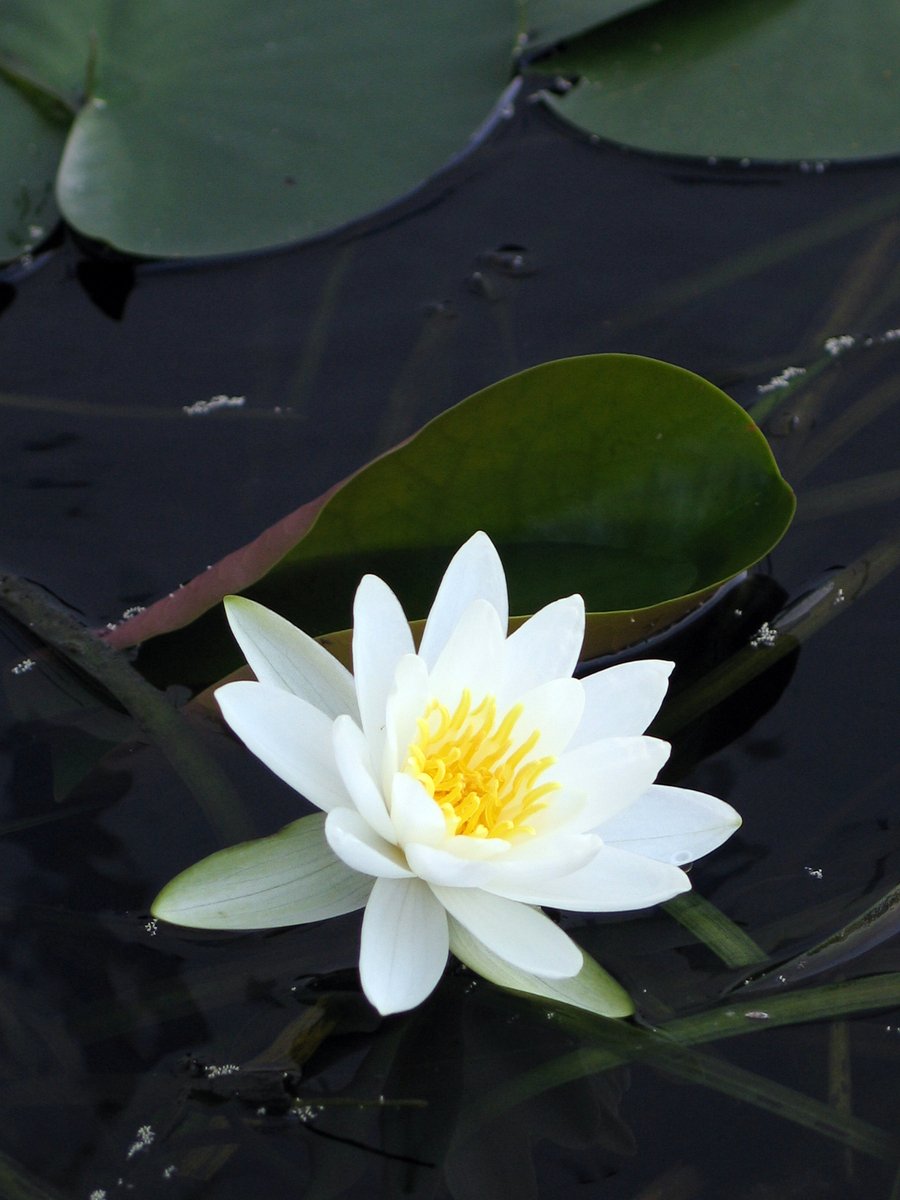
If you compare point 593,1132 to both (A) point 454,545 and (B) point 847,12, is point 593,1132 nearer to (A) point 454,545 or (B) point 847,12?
(A) point 454,545

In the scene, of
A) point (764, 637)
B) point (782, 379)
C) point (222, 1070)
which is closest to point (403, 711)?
point (222, 1070)

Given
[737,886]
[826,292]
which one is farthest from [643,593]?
[826,292]

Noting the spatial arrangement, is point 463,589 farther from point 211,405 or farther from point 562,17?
point 562,17

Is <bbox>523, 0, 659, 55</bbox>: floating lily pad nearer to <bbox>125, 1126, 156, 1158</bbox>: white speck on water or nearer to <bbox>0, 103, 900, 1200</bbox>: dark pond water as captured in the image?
<bbox>0, 103, 900, 1200</bbox>: dark pond water

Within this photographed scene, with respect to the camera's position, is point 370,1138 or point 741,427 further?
point 741,427

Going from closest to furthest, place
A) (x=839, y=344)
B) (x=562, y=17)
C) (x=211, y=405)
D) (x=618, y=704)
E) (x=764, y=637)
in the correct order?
(x=618, y=704)
(x=764, y=637)
(x=211, y=405)
(x=839, y=344)
(x=562, y=17)

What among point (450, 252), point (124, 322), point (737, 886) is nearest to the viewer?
point (737, 886)

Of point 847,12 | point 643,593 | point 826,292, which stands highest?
point 847,12
